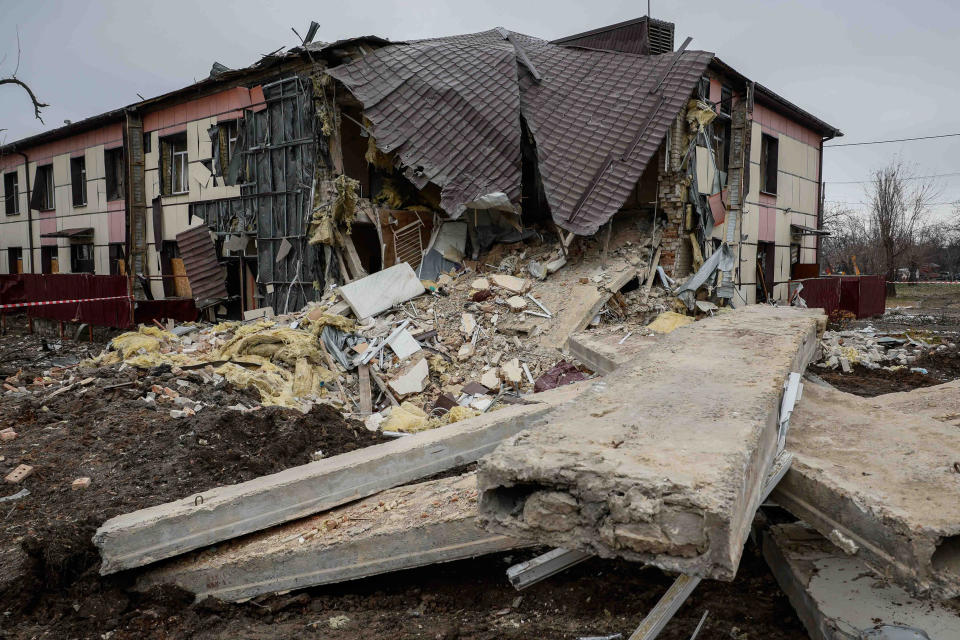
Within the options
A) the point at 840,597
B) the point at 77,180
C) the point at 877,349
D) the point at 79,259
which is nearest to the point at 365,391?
the point at 840,597

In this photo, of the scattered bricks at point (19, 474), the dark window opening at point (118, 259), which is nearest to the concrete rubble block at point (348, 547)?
the scattered bricks at point (19, 474)

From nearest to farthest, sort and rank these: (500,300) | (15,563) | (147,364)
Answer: (15,563), (147,364), (500,300)

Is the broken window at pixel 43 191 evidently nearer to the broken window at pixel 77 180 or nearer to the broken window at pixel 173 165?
the broken window at pixel 77 180

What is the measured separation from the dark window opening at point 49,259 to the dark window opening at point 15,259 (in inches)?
77.6

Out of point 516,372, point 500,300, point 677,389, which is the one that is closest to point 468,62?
point 500,300

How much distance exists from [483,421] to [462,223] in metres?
8.24

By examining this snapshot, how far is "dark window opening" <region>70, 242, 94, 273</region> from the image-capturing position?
19.5 metres

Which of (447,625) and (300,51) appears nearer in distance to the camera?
(447,625)

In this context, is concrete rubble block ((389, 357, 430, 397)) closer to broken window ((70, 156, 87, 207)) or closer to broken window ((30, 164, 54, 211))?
broken window ((70, 156, 87, 207))

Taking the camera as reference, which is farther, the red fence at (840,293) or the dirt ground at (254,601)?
the red fence at (840,293)

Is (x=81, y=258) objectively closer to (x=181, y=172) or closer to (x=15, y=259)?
(x=15, y=259)

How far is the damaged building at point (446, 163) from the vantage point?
1143cm

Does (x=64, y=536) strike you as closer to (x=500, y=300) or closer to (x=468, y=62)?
(x=500, y=300)

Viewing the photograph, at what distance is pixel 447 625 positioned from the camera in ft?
9.82
